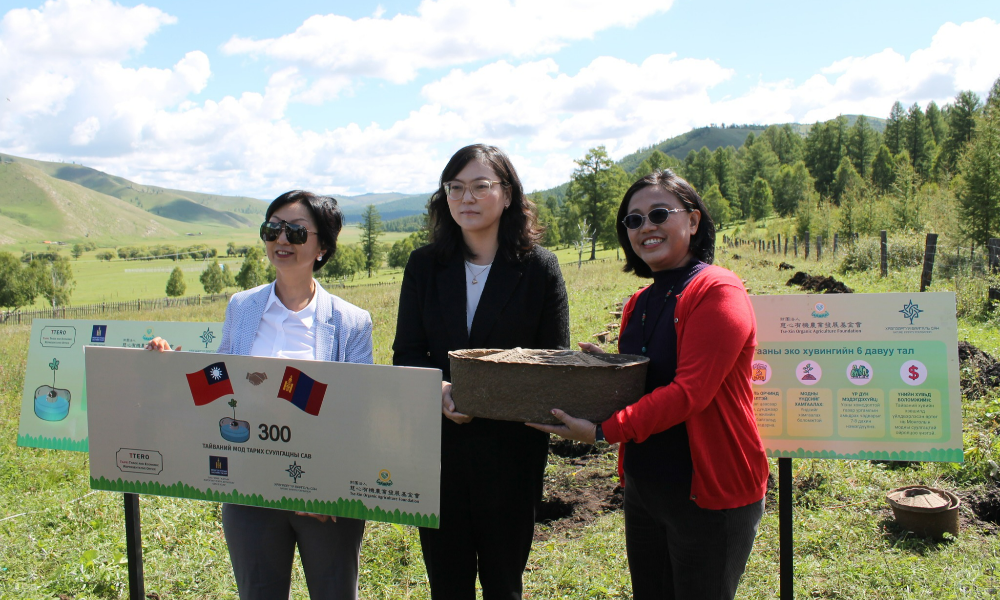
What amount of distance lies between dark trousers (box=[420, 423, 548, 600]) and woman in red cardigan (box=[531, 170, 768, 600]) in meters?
0.45

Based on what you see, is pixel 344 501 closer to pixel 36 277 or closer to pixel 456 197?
pixel 456 197

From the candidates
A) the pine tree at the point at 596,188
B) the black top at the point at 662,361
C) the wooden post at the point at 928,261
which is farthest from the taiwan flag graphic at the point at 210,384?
the pine tree at the point at 596,188

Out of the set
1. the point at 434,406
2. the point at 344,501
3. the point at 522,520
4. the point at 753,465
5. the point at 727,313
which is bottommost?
the point at 522,520

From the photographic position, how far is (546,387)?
73.1 inches

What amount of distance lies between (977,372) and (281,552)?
266 inches

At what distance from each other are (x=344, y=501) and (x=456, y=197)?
128 cm

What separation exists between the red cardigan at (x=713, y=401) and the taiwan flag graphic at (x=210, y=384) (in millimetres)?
1511

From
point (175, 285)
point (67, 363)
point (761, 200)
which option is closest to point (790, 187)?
point (761, 200)

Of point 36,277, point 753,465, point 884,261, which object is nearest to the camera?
point 753,465

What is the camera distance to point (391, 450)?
7.04 ft

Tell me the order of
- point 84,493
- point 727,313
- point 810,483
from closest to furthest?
point 727,313 → point 810,483 → point 84,493

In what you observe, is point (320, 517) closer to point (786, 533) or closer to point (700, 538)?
point (700, 538)

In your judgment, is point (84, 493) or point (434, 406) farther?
point (84, 493)

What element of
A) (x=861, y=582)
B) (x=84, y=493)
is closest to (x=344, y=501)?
(x=861, y=582)
